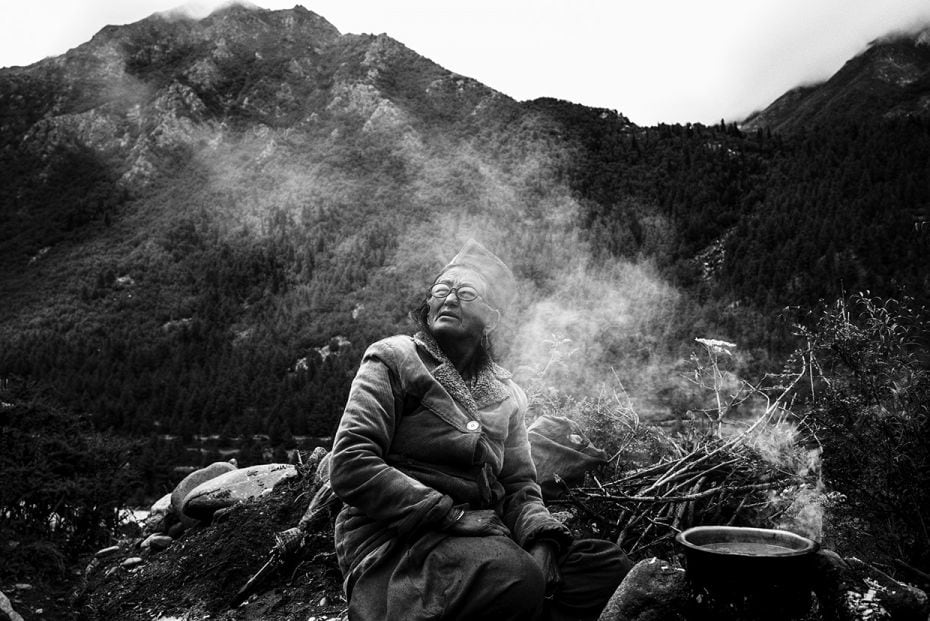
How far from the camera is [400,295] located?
50406 mm

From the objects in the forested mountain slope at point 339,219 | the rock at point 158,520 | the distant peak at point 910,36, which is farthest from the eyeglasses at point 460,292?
the distant peak at point 910,36

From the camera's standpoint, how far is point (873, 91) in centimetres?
7700

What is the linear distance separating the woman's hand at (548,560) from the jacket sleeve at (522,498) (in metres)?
0.03

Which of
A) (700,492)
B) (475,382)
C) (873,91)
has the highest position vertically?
(873,91)

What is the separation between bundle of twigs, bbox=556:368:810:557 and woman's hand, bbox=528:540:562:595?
1.56 metres

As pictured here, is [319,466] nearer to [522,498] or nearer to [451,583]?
[522,498]

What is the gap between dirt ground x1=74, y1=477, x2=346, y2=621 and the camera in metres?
4.56

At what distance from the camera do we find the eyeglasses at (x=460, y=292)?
2.80 m

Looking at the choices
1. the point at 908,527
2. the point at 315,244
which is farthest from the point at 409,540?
the point at 315,244

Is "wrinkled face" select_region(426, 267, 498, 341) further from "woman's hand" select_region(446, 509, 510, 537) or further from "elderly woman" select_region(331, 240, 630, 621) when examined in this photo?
"woman's hand" select_region(446, 509, 510, 537)

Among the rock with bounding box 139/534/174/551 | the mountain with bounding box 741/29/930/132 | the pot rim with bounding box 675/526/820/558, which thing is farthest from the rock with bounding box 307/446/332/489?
the mountain with bounding box 741/29/930/132

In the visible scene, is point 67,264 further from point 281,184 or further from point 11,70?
point 11,70

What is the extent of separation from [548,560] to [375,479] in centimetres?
89

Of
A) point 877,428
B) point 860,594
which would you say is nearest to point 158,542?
point 860,594
